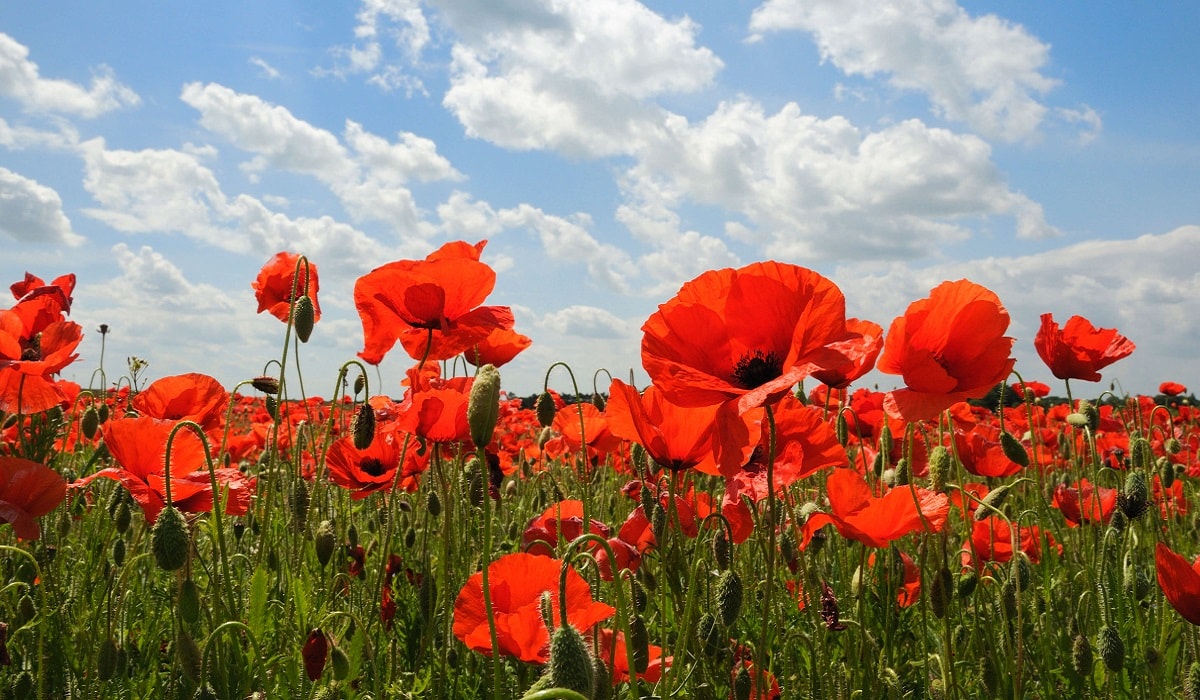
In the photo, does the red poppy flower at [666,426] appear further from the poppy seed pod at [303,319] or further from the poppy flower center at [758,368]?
the poppy seed pod at [303,319]

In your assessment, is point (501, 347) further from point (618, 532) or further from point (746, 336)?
point (746, 336)

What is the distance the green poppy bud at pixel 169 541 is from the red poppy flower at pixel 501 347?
4.69 ft

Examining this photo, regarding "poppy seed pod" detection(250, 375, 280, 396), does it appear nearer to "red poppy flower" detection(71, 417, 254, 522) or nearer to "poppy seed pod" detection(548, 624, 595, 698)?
"red poppy flower" detection(71, 417, 254, 522)

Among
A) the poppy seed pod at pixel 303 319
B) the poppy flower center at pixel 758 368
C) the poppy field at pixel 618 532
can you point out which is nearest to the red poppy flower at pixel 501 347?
the poppy field at pixel 618 532

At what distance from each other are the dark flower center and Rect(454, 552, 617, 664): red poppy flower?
1266 millimetres

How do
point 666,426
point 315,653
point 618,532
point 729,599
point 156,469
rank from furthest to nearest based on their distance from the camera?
point 618,532 < point 156,469 < point 315,653 < point 666,426 < point 729,599

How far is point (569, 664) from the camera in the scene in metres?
1.09

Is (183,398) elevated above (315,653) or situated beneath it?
elevated above

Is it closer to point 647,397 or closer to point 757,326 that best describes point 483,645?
point 647,397

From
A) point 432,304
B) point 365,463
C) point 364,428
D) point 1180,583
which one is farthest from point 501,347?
point 1180,583

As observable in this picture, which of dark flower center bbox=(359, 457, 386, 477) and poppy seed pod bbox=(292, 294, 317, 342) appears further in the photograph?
dark flower center bbox=(359, 457, 386, 477)

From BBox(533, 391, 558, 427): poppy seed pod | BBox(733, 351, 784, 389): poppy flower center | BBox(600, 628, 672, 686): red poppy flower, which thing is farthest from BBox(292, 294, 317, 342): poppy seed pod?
BBox(733, 351, 784, 389): poppy flower center

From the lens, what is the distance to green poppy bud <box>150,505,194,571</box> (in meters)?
1.52

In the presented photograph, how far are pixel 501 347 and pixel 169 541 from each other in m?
1.55
